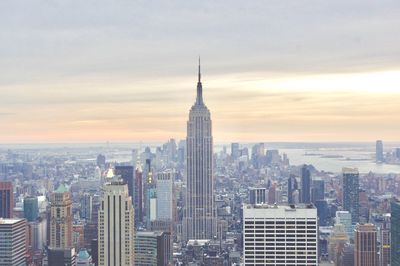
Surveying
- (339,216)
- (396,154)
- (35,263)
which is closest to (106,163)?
(35,263)

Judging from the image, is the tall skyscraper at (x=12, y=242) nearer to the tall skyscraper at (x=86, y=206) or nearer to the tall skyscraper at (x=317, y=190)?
the tall skyscraper at (x=86, y=206)

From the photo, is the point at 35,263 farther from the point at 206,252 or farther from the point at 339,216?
the point at 339,216

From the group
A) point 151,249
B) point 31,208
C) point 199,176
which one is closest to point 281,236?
point 151,249

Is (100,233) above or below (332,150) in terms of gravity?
below

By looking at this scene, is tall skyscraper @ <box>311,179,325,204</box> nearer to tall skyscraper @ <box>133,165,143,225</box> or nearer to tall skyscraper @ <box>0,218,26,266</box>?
tall skyscraper @ <box>133,165,143,225</box>

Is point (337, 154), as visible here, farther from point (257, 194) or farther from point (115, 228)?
point (257, 194)

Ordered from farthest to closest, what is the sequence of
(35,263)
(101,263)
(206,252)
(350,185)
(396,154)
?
(206,252) → (350,185) → (35,263) → (101,263) → (396,154)
